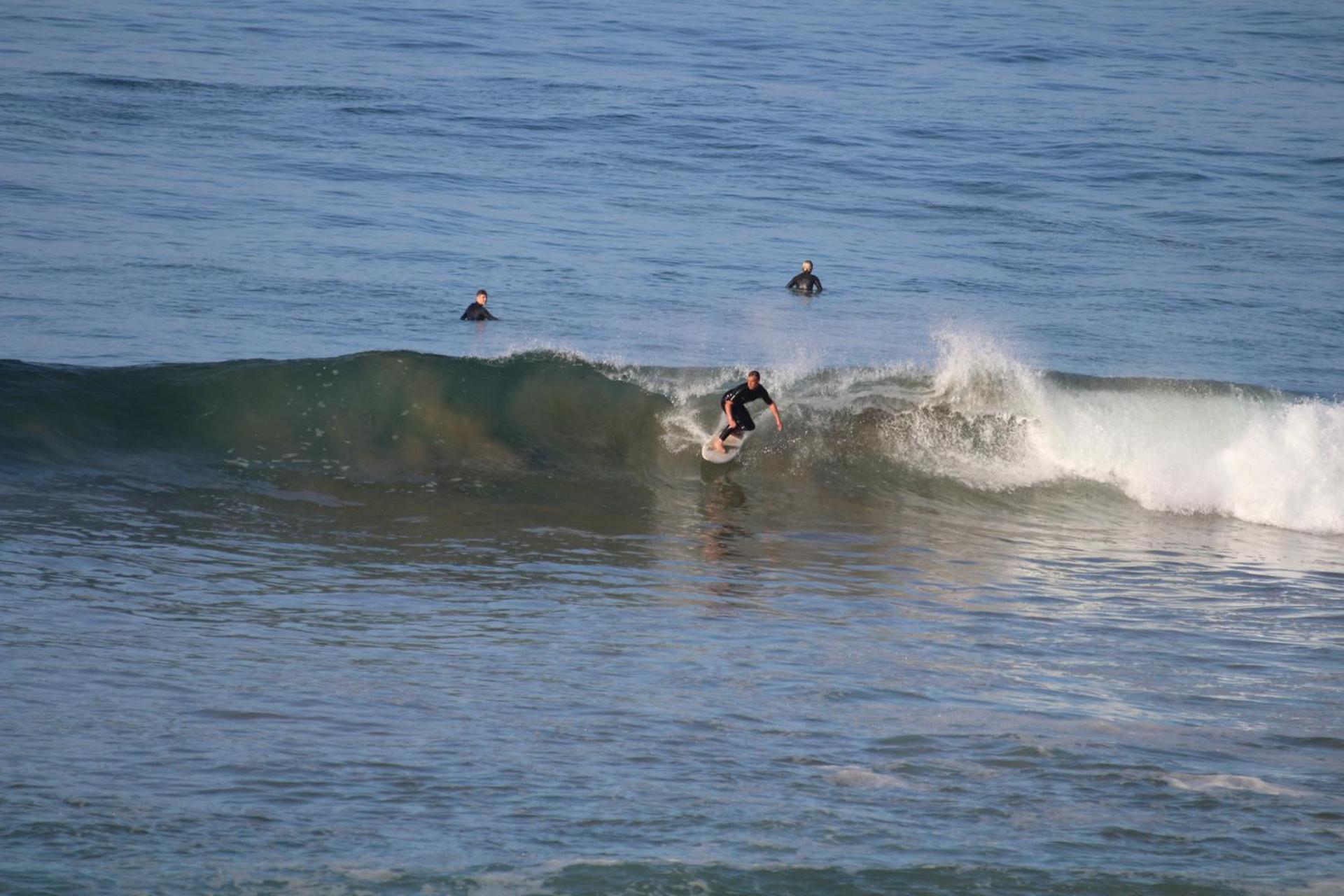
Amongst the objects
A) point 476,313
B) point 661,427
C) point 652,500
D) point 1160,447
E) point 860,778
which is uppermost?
point 476,313

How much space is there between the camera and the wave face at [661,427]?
15.2 m

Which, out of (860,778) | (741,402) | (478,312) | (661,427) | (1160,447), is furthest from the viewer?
(478,312)

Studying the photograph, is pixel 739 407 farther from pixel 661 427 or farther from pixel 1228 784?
pixel 1228 784

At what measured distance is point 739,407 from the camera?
1599 centimetres

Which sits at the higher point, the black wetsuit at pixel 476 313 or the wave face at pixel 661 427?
the black wetsuit at pixel 476 313

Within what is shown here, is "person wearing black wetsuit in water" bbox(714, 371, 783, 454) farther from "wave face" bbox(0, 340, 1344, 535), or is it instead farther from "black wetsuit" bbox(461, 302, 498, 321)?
"black wetsuit" bbox(461, 302, 498, 321)

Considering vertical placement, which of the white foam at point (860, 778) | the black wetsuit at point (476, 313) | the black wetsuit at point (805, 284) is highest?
the black wetsuit at point (805, 284)

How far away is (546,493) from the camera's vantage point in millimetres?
14586

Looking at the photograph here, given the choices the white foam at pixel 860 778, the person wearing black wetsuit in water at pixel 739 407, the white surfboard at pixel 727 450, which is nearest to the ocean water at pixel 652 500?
the white foam at pixel 860 778

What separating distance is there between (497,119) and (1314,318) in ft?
71.7

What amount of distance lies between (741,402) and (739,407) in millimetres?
54

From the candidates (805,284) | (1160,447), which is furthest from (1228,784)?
(805,284)

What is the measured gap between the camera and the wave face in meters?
15.2

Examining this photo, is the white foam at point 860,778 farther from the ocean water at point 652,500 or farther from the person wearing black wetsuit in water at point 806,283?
the person wearing black wetsuit in water at point 806,283
